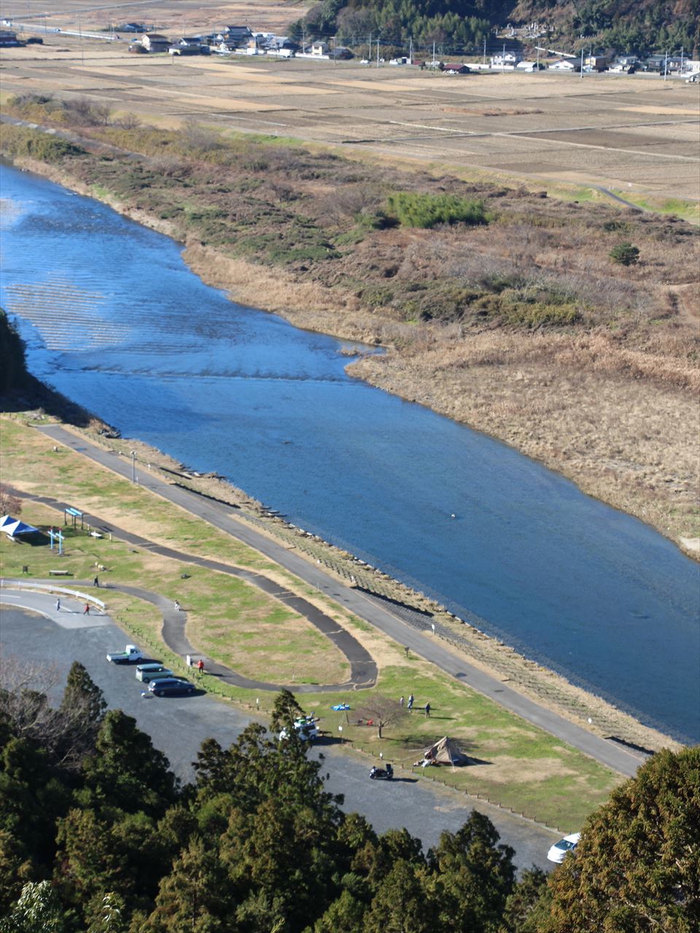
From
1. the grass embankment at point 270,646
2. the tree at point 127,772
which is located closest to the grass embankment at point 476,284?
the grass embankment at point 270,646

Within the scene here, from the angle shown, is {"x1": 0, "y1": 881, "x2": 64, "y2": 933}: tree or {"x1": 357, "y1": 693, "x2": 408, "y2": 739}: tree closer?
{"x1": 0, "y1": 881, "x2": 64, "y2": 933}: tree

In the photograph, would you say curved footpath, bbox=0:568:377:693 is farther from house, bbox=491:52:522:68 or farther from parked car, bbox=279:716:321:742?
house, bbox=491:52:522:68

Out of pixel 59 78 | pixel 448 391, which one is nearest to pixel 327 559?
pixel 448 391

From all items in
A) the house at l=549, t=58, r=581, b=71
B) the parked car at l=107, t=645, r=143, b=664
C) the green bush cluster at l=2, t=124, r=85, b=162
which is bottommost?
the parked car at l=107, t=645, r=143, b=664

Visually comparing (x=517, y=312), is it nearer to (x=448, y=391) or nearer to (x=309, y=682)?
(x=448, y=391)

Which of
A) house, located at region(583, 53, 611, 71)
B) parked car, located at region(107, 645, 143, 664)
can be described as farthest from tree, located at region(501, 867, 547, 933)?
house, located at region(583, 53, 611, 71)

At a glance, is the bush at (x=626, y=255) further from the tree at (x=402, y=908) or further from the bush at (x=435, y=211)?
the tree at (x=402, y=908)

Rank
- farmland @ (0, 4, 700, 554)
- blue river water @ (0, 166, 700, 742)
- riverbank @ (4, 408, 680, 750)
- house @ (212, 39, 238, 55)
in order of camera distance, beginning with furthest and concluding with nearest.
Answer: house @ (212, 39, 238, 55) → farmland @ (0, 4, 700, 554) → blue river water @ (0, 166, 700, 742) → riverbank @ (4, 408, 680, 750)
